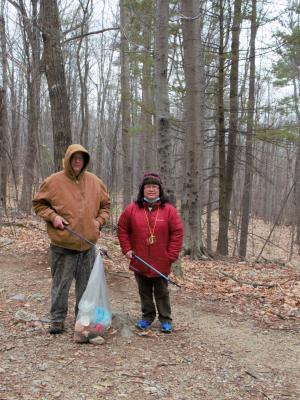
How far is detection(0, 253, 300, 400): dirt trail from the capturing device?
3361 millimetres

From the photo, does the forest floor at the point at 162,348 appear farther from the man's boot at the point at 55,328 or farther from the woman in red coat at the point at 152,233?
the woman in red coat at the point at 152,233

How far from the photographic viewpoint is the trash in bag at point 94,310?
4.14 metres

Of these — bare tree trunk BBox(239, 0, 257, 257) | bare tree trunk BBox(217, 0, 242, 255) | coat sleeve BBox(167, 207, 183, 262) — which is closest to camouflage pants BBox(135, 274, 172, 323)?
coat sleeve BBox(167, 207, 183, 262)

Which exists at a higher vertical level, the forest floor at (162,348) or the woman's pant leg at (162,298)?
the woman's pant leg at (162,298)

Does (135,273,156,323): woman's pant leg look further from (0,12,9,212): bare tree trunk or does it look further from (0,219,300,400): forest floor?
(0,12,9,212): bare tree trunk

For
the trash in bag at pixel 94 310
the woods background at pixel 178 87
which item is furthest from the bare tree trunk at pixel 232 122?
the trash in bag at pixel 94 310

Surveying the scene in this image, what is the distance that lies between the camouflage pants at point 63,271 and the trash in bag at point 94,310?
190 mm

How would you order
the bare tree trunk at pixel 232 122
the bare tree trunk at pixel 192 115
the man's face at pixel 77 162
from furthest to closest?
the bare tree trunk at pixel 232 122, the bare tree trunk at pixel 192 115, the man's face at pixel 77 162

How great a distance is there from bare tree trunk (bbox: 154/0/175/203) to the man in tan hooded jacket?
2.24 m

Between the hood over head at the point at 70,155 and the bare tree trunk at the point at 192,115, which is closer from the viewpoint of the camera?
the hood over head at the point at 70,155

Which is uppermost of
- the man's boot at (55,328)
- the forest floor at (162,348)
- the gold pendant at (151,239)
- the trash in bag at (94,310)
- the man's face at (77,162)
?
the man's face at (77,162)

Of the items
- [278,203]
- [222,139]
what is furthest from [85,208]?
[278,203]

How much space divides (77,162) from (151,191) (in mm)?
804

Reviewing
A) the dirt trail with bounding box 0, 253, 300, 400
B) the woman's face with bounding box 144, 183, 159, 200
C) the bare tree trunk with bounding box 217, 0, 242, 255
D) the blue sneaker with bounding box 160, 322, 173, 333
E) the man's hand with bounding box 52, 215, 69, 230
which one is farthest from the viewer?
the bare tree trunk with bounding box 217, 0, 242, 255
